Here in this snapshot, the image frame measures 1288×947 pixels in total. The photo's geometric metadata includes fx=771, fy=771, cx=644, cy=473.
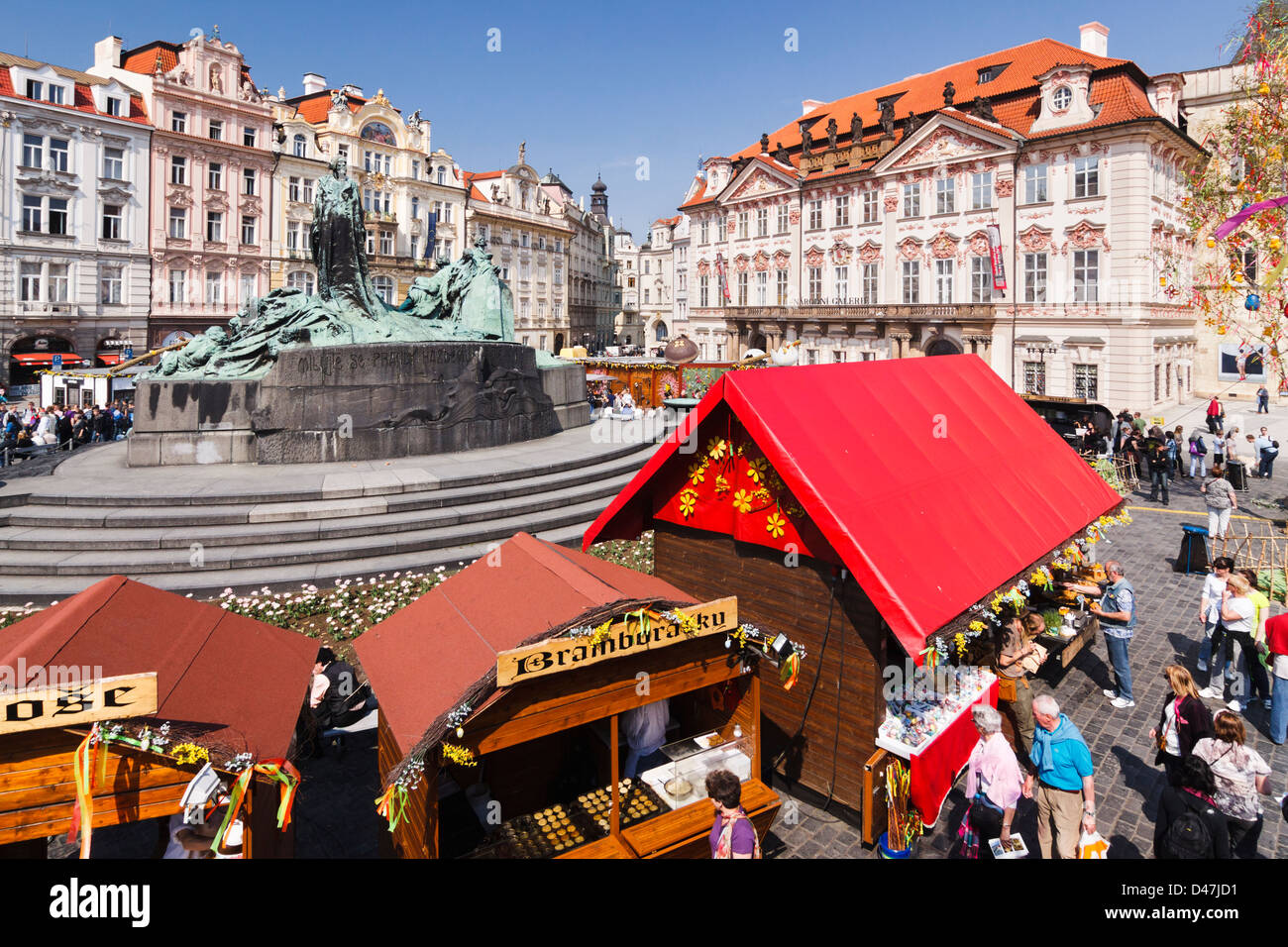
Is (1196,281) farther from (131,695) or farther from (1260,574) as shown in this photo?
(131,695)

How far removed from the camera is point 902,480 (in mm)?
6793

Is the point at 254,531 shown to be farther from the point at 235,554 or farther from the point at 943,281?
the point at 943,281

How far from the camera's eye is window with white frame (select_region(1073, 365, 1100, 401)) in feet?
114

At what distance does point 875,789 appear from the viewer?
5.95 metres

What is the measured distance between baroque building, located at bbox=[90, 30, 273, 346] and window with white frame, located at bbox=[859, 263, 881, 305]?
1456 inches

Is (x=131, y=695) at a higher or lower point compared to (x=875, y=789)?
higher

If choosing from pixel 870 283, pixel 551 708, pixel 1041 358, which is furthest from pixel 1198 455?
pixel 870 283

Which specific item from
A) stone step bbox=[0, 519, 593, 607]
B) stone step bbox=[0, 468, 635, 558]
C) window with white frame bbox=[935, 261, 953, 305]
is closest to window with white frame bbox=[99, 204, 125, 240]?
stone step bbox=[0, 468, 635, 558]

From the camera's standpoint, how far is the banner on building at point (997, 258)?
37.3 m

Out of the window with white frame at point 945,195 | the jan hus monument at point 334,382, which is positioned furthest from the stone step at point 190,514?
the window with white frame at point 945,195

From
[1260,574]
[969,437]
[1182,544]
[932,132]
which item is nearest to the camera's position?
[969,437]

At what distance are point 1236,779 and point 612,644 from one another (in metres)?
4.42
